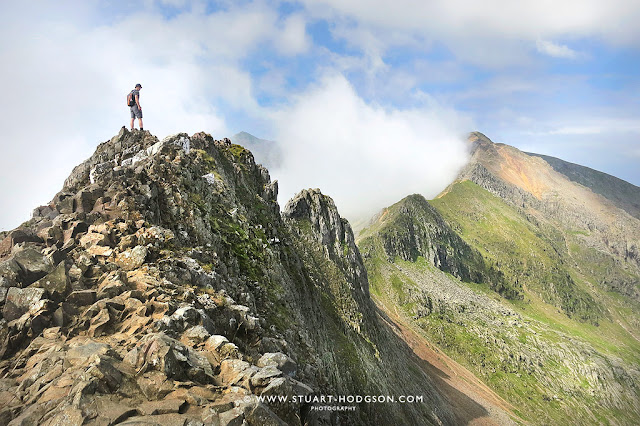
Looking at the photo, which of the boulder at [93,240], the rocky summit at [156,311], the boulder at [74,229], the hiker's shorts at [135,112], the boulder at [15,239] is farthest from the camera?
the hiker's shorts at [135,112]

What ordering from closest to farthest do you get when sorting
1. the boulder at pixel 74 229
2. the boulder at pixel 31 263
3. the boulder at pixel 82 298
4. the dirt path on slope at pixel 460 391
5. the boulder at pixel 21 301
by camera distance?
the boulder at pixel 21 301, the boulder at pixel 82 298, the boulder at pixel 31 263, the boulder at pixel 74 229, the dirt path on slope at pixel 460 391

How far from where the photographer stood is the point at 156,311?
15.0 meters

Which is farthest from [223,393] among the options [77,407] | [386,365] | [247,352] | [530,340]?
[530,340]

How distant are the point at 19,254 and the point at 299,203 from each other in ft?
238

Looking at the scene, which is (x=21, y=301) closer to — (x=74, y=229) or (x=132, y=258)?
(x=132, y=258)

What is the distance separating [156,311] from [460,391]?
104m

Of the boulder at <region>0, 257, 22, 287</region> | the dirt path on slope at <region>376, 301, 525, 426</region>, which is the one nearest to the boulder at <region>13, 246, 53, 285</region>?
the boulder at <region>0, 257, 22, 287</region>

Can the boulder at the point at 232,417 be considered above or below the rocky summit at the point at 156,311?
below

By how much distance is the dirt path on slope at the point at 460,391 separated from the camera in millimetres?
84250

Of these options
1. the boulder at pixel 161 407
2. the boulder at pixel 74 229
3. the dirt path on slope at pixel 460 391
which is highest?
the boulder at pixel 74 229

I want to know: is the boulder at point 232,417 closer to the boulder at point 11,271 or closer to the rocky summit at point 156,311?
the rocky summit at point 156,311

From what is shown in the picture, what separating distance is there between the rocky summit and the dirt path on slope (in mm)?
56754

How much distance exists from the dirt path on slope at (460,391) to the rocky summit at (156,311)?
5675 centimetres

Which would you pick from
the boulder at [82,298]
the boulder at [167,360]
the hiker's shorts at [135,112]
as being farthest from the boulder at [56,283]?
the hiker's shorts at [135,112]
